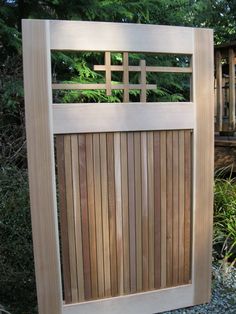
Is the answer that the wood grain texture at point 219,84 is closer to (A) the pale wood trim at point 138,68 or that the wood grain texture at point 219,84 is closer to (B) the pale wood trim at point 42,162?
(A) the pale wood trim at point 138,68

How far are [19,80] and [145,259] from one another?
7.47ft

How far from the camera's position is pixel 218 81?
5.12m

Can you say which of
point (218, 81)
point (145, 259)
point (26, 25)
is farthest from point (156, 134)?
point (218, 81)

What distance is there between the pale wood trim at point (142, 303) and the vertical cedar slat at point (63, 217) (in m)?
0.13

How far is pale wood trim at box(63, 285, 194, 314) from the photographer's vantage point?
263cm

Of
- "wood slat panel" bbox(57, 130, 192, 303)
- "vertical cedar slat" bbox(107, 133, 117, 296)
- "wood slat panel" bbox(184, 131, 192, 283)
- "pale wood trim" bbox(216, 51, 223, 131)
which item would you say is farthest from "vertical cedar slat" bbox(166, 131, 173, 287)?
"pale wood trim" bbox(216, 51, 223, 131)

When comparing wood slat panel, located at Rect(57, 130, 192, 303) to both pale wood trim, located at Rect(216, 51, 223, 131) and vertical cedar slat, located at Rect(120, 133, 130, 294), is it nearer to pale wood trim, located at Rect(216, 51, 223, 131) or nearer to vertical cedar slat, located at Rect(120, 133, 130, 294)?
vertical cedar slat, located at Rect(120, 133, 130, 294)

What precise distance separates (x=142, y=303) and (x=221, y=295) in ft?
2.37

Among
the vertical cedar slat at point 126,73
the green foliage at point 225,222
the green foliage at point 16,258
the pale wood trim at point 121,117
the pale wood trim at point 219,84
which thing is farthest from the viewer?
the pale wood trim at point 219,84

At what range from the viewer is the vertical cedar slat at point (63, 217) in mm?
2451

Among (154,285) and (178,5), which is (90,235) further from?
(178,5)

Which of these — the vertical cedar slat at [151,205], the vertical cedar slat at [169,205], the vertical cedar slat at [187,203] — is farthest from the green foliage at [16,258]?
the vertical cedar slat at [187,203]

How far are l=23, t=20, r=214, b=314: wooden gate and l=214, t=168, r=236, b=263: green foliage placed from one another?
80 centimetres

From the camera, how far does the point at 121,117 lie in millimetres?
2523
